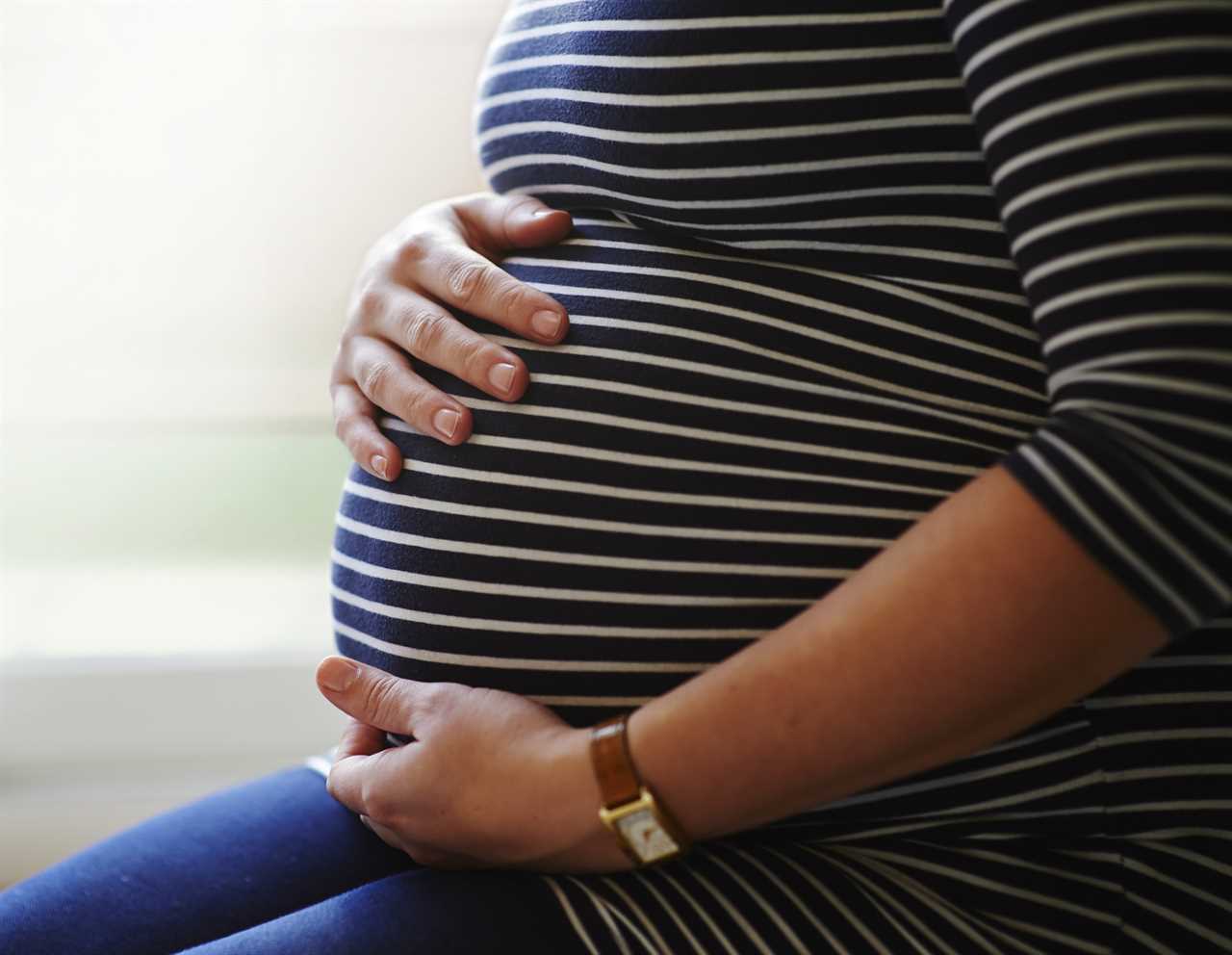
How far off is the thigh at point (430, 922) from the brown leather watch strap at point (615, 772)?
8 cm

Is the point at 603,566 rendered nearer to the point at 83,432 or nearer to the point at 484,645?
the point at 484,645

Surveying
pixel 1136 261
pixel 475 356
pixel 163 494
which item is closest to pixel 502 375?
pixel 475 356

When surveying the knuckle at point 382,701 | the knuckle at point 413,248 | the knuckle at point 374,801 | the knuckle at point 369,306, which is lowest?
the knuckle at point 374,801

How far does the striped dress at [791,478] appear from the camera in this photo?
58cm

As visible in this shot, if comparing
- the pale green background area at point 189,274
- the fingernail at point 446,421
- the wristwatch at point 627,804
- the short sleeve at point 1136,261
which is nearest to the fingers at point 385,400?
the fingernail at point 446,421

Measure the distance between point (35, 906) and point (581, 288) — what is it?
0.54m

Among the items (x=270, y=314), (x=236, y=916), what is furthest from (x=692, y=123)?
(x=270, y=314)

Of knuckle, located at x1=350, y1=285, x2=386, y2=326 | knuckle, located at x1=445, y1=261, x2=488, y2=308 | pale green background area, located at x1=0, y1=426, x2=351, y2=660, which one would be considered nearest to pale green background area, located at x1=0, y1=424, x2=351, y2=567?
pale green background area, located at x1=0, y1=426, x2=351, y2=660

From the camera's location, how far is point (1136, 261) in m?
0.46

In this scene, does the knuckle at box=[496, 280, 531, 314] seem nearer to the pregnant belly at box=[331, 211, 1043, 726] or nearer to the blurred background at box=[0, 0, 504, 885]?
the pregnant belly at box=[331, 211, 1043, 726]

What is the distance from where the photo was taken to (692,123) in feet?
1.98

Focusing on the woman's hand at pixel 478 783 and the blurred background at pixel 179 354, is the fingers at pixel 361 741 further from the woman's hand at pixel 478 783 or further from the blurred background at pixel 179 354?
the blurred background at pixel 179 354

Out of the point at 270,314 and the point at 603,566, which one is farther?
the point at 270,314

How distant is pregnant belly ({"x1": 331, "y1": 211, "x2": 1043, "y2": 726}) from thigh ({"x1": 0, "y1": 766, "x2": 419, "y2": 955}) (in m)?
0.19
